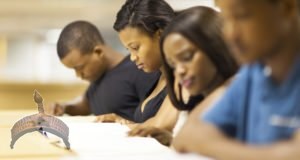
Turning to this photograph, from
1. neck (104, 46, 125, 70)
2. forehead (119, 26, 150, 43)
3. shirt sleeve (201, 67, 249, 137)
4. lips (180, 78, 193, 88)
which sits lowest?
shirt sleeve (201, 67, 249, 137)

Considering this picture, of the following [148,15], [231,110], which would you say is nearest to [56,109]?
[148,15]

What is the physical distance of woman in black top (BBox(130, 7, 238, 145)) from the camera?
950mm

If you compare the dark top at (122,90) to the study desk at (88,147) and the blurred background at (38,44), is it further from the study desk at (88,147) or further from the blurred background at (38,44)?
the blurred background at (38,44)

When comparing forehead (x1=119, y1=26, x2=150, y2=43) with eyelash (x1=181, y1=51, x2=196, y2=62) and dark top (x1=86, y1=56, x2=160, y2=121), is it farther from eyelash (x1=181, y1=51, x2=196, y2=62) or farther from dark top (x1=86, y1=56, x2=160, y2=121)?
eyelash (x1=181, y1=51, x2=196, y2=62)

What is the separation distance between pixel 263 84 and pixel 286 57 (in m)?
0.04

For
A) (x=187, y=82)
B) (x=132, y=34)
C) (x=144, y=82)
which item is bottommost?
(x=187, y=82)

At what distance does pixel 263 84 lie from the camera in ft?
1.80

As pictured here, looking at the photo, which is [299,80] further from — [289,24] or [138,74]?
[138,74]

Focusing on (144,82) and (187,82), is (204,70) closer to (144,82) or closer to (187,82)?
(187,82)

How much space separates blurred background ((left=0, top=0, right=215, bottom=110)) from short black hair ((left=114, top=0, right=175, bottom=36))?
1.22 m

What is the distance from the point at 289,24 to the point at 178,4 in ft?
6.56

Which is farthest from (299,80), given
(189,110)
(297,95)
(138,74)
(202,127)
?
(138,74)

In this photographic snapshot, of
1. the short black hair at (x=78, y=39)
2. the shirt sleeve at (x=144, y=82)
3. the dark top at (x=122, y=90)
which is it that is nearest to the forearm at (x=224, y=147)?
the shirt sleeve at (x=144, y=82)

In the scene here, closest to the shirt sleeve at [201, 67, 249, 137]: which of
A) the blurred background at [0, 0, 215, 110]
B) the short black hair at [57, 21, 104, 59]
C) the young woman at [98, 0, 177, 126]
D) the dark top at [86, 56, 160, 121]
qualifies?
the young woman at [98, 0, 177, 126]
